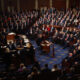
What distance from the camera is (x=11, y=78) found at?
5.33 meters

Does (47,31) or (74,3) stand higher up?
(74,3)

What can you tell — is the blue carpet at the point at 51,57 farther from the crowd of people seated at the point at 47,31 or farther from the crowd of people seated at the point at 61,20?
the crowd of people seated at the point at 61,20

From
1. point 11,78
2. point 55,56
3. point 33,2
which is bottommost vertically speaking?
point 55,56

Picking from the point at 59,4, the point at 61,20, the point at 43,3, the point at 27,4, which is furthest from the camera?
the point at 27,4

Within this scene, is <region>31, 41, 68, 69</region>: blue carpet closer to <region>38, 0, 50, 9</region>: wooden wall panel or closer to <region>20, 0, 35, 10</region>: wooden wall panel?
<region>38, 0, 50, 9</region>: wooden wall panel

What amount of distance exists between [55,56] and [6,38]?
12.3ft

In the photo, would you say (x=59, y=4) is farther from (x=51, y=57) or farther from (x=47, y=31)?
(x=51, y=57)

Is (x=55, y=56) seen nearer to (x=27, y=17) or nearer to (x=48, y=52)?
(x=48, y=52)

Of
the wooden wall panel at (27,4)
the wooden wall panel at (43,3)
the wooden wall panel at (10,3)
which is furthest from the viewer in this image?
the wooden wall panel at (27,4)

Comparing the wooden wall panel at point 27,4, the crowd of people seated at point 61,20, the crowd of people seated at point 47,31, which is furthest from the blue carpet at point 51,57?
the wooden wall panel at point 27,4

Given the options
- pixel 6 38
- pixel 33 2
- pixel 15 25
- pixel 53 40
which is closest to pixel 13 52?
pixel 6 38

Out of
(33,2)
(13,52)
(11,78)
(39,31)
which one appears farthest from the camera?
(33,2)

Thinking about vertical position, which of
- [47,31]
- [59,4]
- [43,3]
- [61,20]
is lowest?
[47,31]

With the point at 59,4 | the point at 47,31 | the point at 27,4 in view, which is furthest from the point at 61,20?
the point at 27,4
